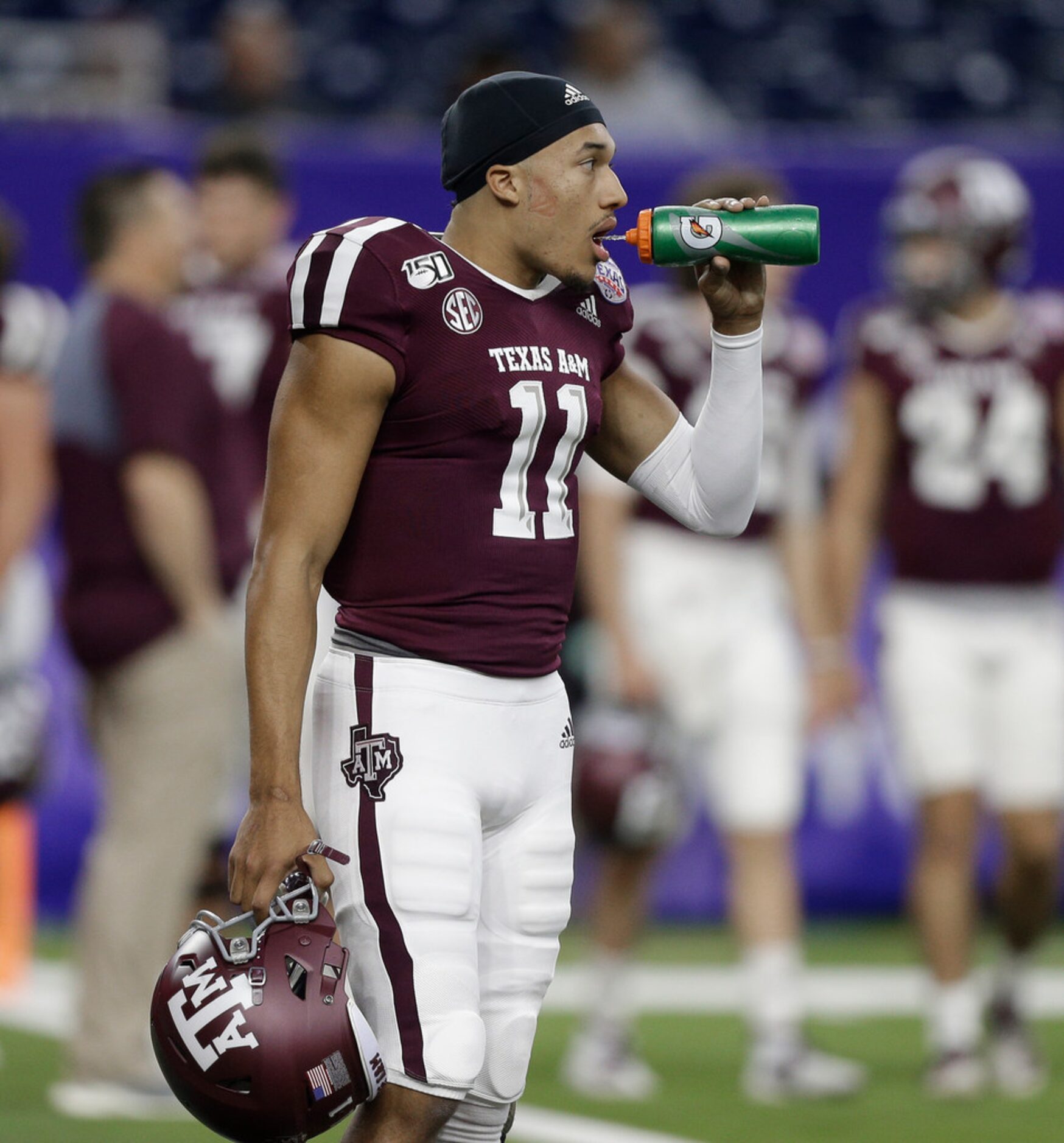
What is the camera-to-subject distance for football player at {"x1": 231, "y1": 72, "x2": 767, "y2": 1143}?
3.25 meters

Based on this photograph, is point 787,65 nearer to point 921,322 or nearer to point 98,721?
point 921,322

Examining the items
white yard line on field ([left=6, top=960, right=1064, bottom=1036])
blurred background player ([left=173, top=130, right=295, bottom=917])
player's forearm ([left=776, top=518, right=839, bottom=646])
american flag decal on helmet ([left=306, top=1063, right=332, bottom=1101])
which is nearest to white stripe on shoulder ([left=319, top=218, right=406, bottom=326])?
american flag decal on helmet ([left=306, top=1063, right=332, bottom=1101])

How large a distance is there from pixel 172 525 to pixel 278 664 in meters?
2.57

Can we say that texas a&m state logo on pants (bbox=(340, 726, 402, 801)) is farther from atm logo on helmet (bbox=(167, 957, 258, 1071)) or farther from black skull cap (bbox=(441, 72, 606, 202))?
black skull cap (bbox=(441, 72, 606, 202))

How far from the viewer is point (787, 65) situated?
12.5 meters

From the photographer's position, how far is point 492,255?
138 inches

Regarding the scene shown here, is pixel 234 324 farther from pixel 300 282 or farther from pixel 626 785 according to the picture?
pixel 300 282

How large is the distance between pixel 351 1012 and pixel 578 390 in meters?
1.00

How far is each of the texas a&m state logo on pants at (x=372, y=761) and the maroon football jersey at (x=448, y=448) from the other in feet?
0.47

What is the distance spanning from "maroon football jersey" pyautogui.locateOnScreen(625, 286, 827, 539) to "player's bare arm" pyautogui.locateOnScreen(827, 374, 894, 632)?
0.51 feet

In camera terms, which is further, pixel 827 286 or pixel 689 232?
pixel 827 286

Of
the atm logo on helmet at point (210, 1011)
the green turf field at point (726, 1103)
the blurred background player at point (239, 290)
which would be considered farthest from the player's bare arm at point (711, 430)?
the blurred background player at point (239, 290)

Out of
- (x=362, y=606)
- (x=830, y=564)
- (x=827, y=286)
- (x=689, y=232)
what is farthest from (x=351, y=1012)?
(x=827, y=286)

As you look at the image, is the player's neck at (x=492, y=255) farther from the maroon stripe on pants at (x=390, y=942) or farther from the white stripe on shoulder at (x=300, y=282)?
the maroon stripe on pants at (x=390, y=942)
